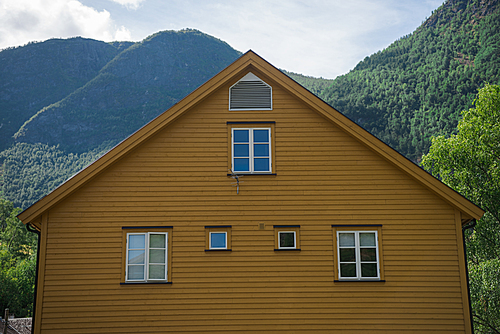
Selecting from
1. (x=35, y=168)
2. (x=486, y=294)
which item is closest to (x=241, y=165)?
(x=486, y=294)

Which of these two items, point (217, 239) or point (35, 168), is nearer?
point (217, 239)

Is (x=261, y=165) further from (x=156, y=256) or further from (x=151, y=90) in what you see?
A: (x=151, y=90)

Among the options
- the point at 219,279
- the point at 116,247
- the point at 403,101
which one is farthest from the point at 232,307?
the point at 403,101

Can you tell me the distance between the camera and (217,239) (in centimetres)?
1131

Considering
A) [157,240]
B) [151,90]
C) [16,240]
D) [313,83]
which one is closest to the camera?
[157,240]

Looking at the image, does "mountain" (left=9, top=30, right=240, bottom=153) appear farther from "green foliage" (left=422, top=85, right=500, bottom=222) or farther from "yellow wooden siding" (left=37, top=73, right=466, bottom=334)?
"yellow wooden siding" (left=37, top=73, right=466, bottom=334)

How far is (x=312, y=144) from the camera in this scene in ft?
38.8

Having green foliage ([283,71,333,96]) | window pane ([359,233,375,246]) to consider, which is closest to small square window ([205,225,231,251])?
window pane ([359,233,375,246])

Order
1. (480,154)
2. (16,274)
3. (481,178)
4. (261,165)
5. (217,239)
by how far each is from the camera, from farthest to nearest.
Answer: (16,274), (481,178), (480,154), (261,165), (217,239)

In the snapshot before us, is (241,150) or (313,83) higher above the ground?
(313,83)

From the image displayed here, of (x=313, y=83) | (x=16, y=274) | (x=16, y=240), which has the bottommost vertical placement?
(x=16, y=274)

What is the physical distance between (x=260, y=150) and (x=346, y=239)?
380 cm

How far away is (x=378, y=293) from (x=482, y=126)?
45.8ft

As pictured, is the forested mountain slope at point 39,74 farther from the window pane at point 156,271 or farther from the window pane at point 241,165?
the window pane at point 241,165
